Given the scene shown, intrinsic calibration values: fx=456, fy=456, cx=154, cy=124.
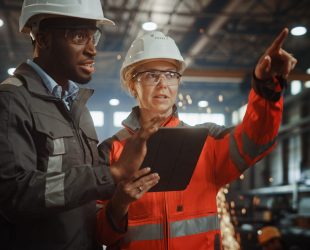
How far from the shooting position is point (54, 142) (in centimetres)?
189

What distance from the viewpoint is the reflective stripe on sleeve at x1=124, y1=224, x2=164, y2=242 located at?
2447mm

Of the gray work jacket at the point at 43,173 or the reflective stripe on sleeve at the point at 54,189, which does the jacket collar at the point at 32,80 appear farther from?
the reflective stripe on sleeve at the point at 54,189

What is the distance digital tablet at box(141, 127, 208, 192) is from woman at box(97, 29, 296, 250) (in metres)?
0.15

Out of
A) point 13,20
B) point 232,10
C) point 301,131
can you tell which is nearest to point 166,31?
point 232,10

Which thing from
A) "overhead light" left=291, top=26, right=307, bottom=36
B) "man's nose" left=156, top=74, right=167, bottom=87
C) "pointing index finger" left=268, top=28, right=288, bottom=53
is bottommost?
"man's nose" left=156, top=74, right=167, bottom=87

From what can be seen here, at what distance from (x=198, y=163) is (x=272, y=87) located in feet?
2.17

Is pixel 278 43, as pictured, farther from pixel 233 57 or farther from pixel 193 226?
pixel 233 57

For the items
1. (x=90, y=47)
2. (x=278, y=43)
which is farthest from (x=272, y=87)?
(x=90, y=47)

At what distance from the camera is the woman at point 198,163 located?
221cm

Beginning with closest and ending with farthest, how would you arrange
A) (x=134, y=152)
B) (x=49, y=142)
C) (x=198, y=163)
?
1. (x=134, y=152)
2. (x=49, y=142)
3. (x=198, y=163)

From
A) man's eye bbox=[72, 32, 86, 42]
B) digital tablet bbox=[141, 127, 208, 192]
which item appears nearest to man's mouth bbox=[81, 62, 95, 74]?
man's eye bbox=[72, 32, 86, 42]

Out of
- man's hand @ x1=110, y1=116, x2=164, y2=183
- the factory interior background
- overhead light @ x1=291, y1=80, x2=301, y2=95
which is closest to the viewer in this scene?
man's hand @ x1=110, y1=116, x2=164, y2=183

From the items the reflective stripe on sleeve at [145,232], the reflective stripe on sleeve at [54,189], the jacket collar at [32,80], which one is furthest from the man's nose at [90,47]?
the reflective stripe on sleeve at [145,232]

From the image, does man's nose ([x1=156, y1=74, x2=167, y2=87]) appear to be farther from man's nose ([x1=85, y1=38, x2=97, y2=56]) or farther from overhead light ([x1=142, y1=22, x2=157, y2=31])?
overhead light ([x1=142, y1=22, x2=157, y2=31])
